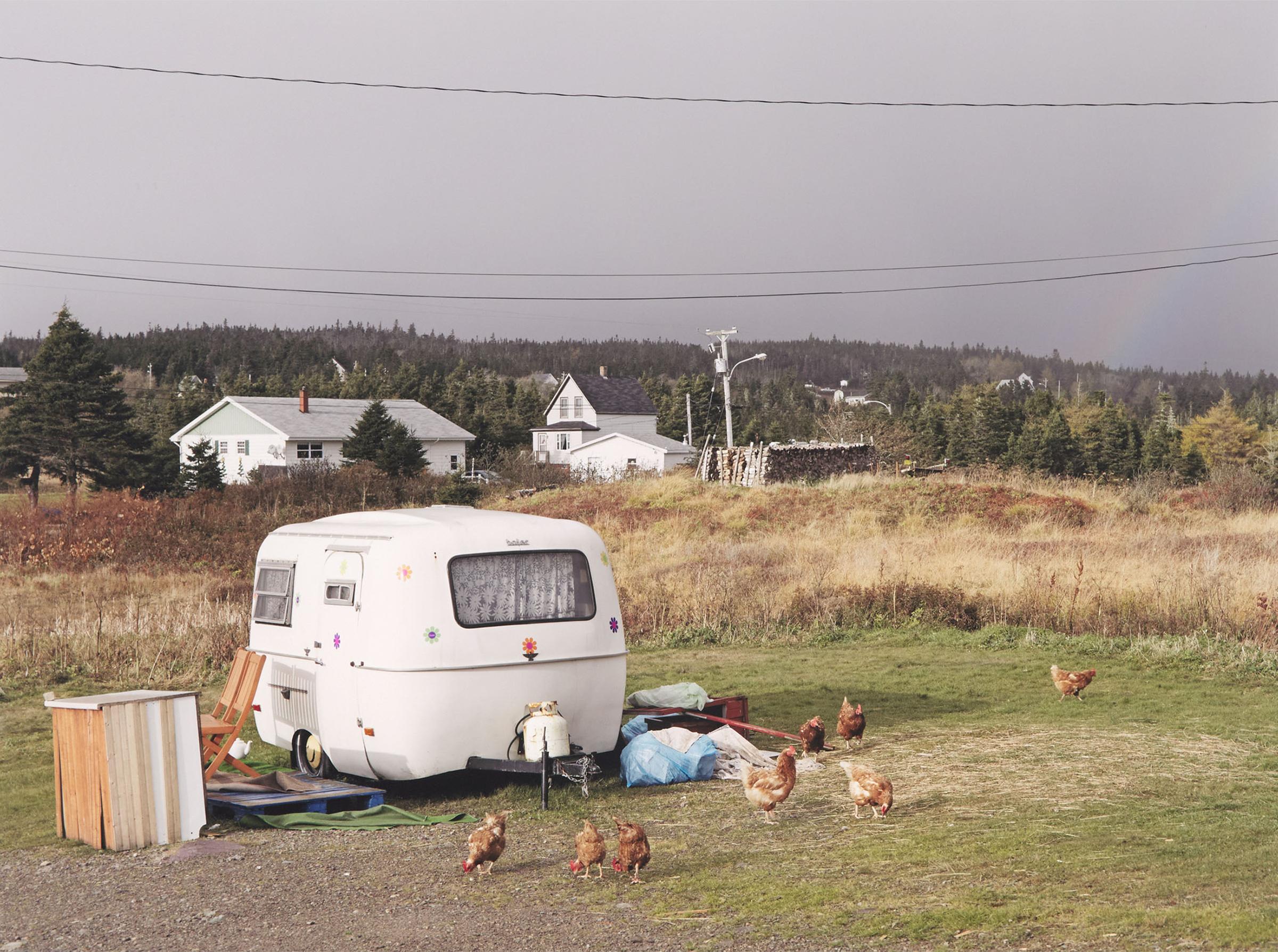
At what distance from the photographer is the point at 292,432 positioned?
57281 mm

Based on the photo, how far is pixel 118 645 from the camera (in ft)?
52.7

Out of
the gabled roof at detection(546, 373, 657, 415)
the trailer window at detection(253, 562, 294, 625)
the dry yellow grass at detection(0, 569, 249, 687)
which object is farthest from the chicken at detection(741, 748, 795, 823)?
the gabled roof at detection(546, 373, 657, 415)

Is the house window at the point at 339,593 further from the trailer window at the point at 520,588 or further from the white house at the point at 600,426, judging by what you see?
the white house at the point at 600,426

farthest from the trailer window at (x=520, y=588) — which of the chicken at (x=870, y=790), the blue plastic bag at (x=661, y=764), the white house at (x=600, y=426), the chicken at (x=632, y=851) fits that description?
the white house at (x=600, y=426)

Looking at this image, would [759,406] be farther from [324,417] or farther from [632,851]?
[632,851]

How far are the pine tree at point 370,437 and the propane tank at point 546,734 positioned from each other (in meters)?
41.8

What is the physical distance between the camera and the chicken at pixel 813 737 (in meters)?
10.6

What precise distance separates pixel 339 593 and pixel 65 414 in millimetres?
37075

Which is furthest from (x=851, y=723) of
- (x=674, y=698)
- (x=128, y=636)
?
(x=128, y=636)

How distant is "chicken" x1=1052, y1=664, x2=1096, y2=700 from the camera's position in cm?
1306

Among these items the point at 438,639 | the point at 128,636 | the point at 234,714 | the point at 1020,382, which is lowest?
the point at 128,636

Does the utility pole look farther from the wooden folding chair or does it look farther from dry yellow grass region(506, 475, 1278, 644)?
the wooden folding chair

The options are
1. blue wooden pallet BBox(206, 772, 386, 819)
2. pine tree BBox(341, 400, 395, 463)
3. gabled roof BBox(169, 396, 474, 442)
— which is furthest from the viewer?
gabled roof BBox(169, 396, 474, 442)

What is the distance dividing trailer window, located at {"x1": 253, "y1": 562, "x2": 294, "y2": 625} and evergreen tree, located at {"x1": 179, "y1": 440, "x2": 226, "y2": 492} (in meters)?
35.0
